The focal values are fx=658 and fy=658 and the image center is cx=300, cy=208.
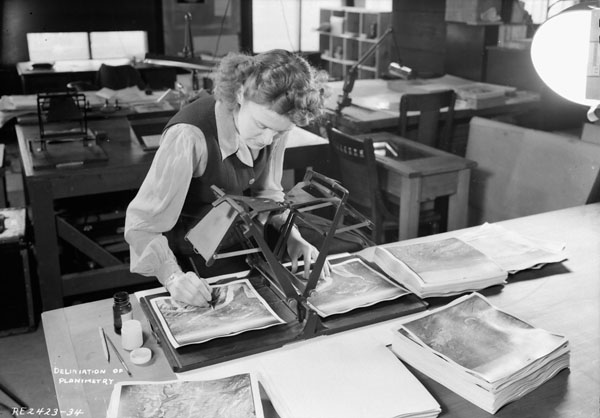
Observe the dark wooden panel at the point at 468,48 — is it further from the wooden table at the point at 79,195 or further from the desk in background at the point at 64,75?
the desk in background at the point at 64,75

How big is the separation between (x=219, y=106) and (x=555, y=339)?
1.10 metres

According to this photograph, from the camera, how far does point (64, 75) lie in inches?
268

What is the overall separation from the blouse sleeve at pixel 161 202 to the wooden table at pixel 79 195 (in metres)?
1.18

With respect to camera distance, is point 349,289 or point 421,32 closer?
point 349,289

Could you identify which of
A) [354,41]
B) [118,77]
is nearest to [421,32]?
[354,41]

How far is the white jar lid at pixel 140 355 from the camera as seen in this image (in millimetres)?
1410

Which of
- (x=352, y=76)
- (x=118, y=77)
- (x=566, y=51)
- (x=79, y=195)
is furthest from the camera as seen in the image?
(x=118, y=77)

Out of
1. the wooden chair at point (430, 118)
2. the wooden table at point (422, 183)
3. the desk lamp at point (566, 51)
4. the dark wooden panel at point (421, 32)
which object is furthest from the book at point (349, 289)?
the dark wooden panel at point (421, 32)

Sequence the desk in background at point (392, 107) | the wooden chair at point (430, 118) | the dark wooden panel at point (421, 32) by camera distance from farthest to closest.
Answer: the dark wooden panel at point (421, 32) < the desk in background at point (392, 107) < the wooden chair at point (430, 118)

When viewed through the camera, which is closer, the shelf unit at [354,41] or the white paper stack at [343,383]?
the white paper stack at [343,383]

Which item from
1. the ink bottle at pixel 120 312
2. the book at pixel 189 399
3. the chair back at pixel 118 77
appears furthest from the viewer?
the chair back at pixel 118 77

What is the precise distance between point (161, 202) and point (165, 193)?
29 millimetres

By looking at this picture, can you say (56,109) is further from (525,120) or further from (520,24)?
(520,24)

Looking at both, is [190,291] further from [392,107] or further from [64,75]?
[64,75]
